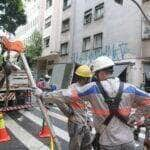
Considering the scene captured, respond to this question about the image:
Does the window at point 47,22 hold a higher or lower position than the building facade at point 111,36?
higher

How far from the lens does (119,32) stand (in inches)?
1282

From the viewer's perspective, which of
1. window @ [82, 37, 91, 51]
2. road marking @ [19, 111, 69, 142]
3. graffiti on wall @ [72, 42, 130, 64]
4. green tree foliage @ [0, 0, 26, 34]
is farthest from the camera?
window @ [82, 37, 91, 51]

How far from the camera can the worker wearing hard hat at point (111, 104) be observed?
4.52 m

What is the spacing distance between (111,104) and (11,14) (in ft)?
99.4

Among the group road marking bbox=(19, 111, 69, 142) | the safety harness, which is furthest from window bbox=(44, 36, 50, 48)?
the safety harness

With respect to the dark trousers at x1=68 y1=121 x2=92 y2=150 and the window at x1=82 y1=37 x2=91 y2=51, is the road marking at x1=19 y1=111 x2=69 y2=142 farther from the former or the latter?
the window at x1=82 y1=37 x2=91 y2=51

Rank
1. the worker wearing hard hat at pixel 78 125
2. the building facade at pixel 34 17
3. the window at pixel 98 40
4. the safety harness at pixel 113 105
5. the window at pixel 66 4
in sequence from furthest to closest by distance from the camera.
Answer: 1. the building facade at pixel 34 17
2. the window at pixel 66 4
3. the window at pixel 98 40
4. the worker wearing hard hat at pixel 78 125
5. the safety harness at pixel 113 105

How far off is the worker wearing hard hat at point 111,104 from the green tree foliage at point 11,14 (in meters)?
28.8

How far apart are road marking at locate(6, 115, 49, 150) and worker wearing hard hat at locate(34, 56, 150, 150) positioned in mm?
5558

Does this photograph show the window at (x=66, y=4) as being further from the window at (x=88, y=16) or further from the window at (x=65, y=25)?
the window at (x=88, y=16)

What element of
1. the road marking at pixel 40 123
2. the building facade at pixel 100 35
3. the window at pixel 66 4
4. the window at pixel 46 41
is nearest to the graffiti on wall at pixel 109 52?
the building facade at pixel 100 35

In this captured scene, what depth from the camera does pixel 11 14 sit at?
34.1 metres

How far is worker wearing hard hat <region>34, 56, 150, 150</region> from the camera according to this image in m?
4.52

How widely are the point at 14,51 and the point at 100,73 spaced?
1.19m
